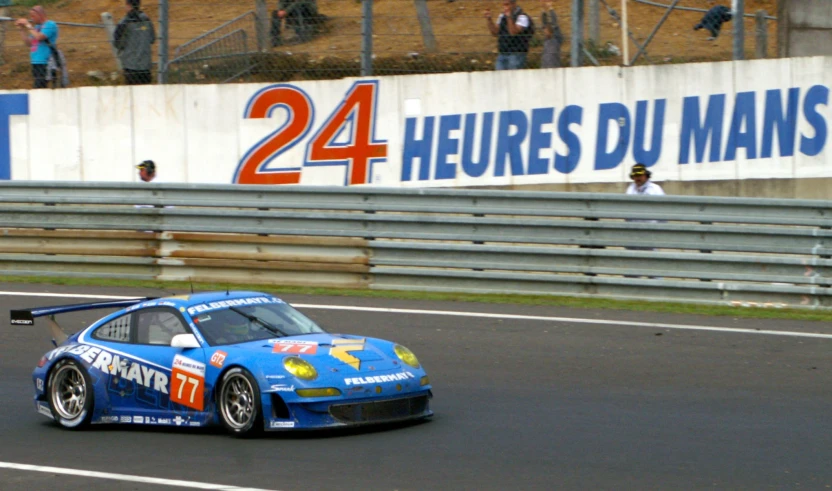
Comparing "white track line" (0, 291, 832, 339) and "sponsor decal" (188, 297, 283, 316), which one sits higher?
"sponsor decal" (188, 297, 283, 316)

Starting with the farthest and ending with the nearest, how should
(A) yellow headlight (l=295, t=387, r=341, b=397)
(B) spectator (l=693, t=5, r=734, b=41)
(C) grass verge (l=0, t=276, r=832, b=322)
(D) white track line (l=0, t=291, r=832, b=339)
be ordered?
(B) spectator (l=693, t=5, r=734, b=41) < (C) grass verge (l=0, t=276, r=832, b=322) < (D) white track line (l=0, t=291, r=832, b=339) < (A) yellow headlight (l=295, t=387, r=341, b=397)

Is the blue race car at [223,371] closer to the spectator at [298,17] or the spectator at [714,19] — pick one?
the spectator at [298,17]

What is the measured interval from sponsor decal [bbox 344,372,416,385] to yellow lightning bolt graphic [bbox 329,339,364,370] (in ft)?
0.43

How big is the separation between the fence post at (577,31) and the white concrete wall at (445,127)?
213mm

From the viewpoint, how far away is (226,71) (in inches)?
680

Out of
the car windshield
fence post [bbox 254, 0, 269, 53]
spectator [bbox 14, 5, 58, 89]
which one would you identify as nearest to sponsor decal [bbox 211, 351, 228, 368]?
the car windshield

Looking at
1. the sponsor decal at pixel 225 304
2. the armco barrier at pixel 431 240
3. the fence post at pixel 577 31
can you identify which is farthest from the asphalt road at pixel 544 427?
the fence post at pixel 577 31

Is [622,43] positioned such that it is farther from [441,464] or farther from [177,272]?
[441,464]

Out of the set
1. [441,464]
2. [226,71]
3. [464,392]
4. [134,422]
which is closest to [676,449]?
[441,464]

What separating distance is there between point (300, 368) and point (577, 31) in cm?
940

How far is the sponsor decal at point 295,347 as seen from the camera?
7.93 m

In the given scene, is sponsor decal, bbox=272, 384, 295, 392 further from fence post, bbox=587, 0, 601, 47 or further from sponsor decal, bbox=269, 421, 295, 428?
fence post, bbox=587, 0, 601, 47

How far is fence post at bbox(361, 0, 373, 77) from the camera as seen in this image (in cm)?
1608

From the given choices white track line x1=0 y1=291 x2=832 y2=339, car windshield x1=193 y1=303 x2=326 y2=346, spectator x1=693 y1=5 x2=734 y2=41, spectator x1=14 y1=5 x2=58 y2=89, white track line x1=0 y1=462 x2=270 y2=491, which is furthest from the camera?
spectator x1=14 y1=5 x2=58 y2=89
